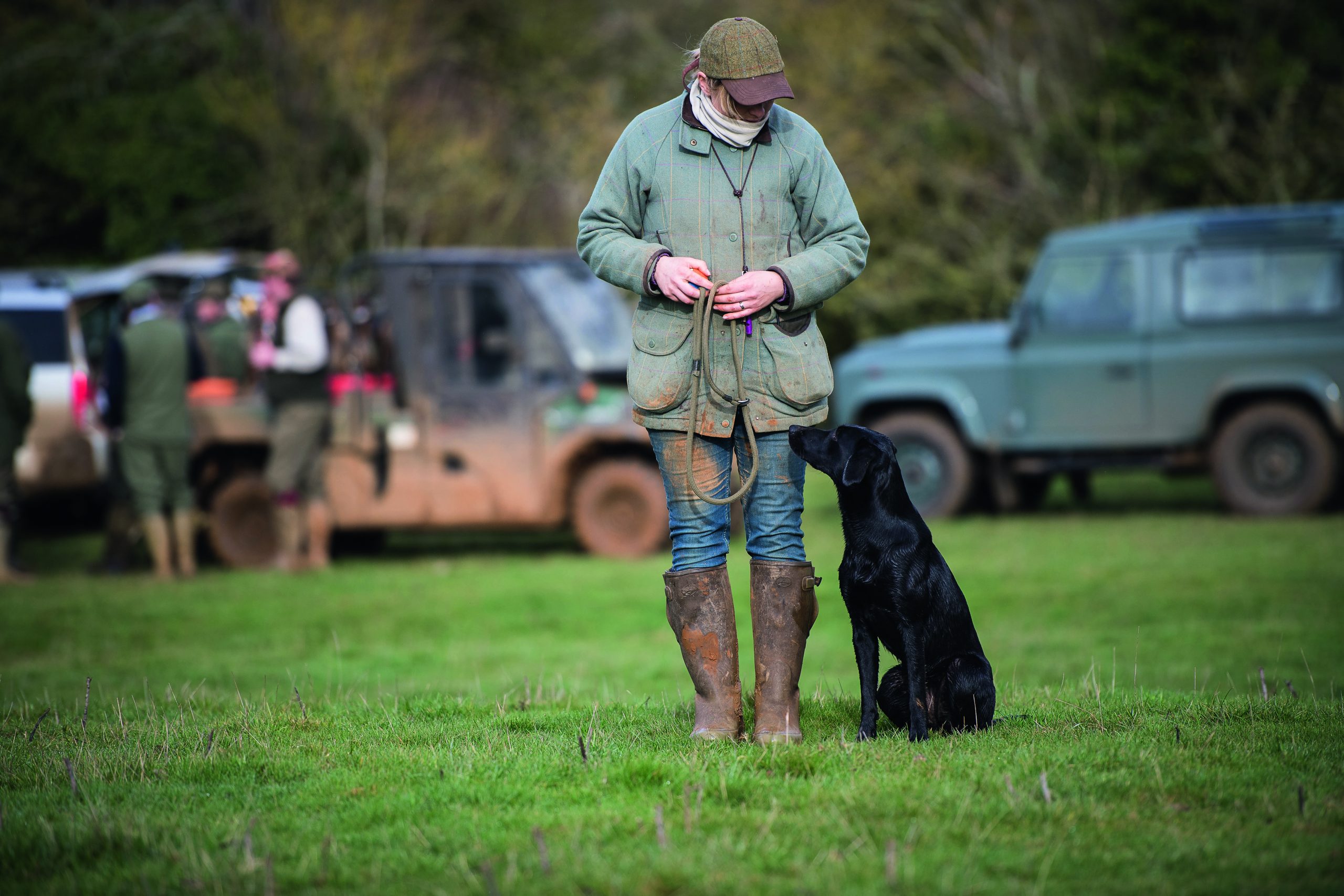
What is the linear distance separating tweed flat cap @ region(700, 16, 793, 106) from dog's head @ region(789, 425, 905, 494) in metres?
0.97

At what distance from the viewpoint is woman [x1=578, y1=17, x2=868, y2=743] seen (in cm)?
440

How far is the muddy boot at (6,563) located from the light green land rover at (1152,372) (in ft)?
24.5

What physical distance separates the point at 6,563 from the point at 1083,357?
9.31m

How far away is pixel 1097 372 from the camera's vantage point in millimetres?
13539

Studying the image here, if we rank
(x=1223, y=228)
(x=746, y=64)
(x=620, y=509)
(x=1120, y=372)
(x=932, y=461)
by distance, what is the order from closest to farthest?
(x=746, y=64) → (x=620, y=509) → (x=1223, y=228) → (x=1120, y=372) → (x=932, y=461)

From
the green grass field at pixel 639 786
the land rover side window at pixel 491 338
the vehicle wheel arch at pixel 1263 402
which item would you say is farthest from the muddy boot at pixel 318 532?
the vehicle wheel arch at pixel 1263 402

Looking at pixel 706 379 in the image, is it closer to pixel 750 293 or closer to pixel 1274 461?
pixel 750 293

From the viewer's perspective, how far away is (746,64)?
423 cm

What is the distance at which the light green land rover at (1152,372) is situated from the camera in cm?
1293

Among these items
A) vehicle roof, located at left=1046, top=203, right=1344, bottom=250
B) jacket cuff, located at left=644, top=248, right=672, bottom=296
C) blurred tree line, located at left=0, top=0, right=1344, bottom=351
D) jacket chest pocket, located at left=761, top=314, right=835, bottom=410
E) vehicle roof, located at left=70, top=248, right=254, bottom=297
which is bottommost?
jacket chest pocket, located at left=761, top=314, right=835, bottom=410

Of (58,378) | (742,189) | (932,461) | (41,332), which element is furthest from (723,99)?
(41,332)

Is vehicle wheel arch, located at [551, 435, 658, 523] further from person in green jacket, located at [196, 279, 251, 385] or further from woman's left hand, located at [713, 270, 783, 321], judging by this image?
woman's left hand, located at [713, 270, 783, 321]

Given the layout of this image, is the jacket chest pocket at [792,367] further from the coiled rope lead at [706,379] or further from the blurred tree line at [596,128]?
the blurred tree line at [596,128]

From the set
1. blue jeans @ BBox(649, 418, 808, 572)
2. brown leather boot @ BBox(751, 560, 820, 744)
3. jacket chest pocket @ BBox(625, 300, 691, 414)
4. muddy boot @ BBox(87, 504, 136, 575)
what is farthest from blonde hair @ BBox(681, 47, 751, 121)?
muddy boot @ BBox(87, 504, 136, 575)
